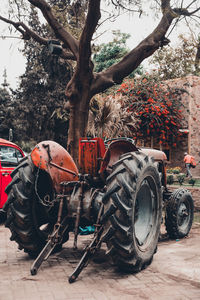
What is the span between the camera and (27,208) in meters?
4.80

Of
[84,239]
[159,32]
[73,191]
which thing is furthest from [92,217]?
[159,32]

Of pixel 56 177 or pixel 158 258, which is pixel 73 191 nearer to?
pixel 56 177

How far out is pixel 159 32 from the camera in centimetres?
1027

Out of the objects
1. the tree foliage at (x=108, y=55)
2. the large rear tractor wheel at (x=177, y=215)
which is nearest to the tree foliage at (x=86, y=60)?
the large rear tractor wheel at (x=177, y=215)

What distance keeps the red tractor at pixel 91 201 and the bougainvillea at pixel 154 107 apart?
1199cm

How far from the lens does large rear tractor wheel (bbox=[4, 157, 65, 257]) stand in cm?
478

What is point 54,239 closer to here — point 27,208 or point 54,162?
point 27,208

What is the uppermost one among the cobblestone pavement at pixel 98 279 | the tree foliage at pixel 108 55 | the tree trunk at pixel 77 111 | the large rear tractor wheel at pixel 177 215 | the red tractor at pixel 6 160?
the tree foliage at pixel 108 55

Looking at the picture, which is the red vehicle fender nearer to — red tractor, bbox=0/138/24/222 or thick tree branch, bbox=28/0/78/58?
red tractor, bbox=0/138/24/222

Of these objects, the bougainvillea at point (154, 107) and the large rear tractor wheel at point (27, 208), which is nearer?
the large rear tractor wheel at point (27, 208)

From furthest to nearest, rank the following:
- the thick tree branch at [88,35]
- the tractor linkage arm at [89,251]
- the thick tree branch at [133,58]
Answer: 1. the thick tree branch at [133,58]
2. the thick tree branch at [88,35]
3. the tractor linkage arm at [89,251]

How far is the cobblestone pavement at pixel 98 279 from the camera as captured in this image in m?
3.77

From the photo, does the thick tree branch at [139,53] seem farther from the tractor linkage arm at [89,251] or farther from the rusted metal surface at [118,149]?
the tractor linkage arm at [89,251]

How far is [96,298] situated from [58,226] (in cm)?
123
